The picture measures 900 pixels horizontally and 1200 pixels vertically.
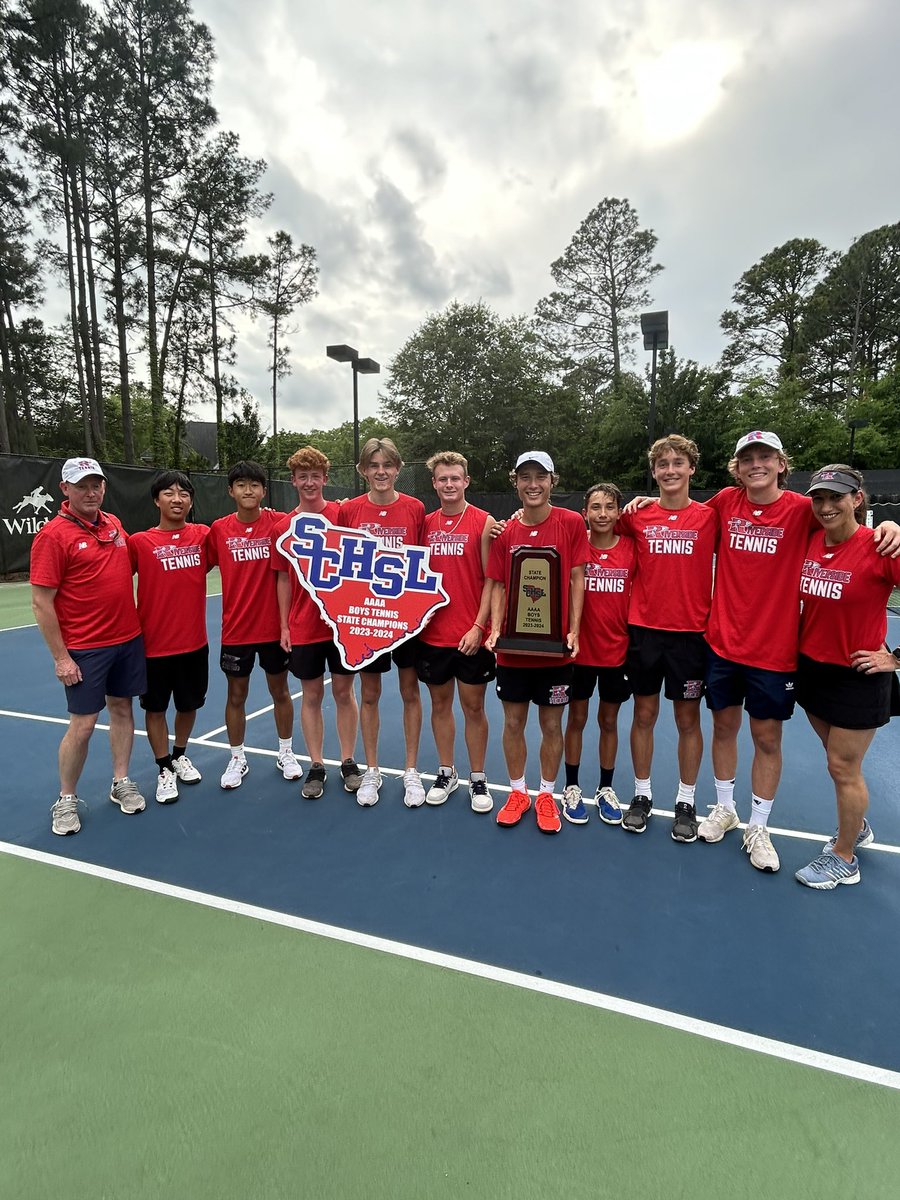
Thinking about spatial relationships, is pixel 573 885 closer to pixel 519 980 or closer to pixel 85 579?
pixel 519 980

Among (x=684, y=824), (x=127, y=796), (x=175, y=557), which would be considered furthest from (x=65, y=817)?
(x=684, y=824)

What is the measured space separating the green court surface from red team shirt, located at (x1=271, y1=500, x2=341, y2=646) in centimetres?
171

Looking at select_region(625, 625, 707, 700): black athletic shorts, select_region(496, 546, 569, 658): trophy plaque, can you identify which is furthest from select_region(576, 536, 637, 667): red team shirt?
select_region(496, 546, 569, 658): trophy plaque

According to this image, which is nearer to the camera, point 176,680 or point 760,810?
point 760,810

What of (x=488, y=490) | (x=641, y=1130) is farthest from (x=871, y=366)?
(x=641, y=1130)

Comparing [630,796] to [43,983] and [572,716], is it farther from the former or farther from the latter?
[43,983]

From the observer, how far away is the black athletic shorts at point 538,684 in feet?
10.2

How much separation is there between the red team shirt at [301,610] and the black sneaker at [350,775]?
82 cm

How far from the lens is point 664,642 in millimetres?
3088

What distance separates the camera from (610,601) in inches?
129

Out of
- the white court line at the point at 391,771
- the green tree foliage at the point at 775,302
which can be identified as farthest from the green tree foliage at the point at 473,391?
the white court line at the point at 391,771

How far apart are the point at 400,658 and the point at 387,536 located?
28.0 inches

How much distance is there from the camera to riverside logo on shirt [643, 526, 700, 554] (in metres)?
3.03

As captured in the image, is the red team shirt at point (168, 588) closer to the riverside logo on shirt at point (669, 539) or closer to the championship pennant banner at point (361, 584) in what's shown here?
the championship pennant banner at point (361, 584)
